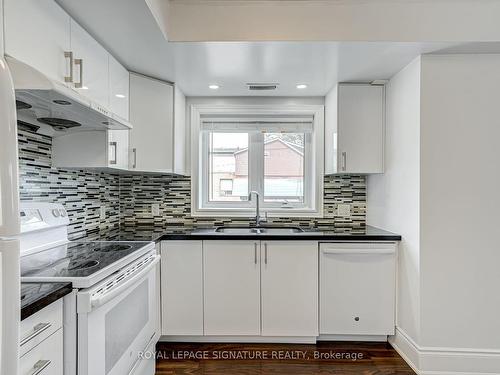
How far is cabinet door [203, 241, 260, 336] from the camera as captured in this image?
2.37 m

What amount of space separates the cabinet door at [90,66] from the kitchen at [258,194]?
0.01m

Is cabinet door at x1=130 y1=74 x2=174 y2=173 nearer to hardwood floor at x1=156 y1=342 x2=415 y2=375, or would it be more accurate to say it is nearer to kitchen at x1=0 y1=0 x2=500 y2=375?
kitchen at x1=0 y1=0 x2=500 y2=375

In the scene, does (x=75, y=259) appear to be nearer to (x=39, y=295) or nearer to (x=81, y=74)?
(x=39, y=295)

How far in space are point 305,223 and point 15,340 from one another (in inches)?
97.4

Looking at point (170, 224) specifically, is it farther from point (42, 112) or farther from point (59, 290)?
point (59, 290)

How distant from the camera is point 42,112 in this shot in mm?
1510

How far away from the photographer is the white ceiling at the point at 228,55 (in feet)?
5.24

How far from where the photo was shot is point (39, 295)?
39.8 inches

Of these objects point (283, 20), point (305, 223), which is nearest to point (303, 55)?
point (283, 20)

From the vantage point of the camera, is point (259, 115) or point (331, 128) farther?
point (259, 115)

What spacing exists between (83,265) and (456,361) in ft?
7.47

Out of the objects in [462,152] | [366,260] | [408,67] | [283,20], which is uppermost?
[283,20]

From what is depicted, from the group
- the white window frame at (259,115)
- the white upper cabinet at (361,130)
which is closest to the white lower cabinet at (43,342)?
the white window frame at (259,115)

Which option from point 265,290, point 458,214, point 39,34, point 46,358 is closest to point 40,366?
point 46,358
